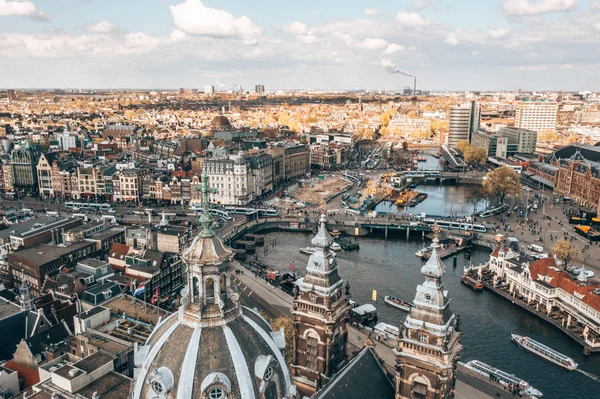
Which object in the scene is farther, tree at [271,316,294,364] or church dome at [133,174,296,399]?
tree at [271,316,294,364]

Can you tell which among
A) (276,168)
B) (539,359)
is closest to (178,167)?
(276,168)

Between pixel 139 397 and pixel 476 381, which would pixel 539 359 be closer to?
pixel 476 381

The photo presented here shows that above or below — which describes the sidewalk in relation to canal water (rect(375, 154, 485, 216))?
above

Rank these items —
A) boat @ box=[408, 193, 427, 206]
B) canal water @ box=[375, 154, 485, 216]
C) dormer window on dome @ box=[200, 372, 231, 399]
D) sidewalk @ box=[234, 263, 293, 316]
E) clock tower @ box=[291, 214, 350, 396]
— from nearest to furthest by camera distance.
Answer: dormer window on dome @ box=[200, 372, 231, 399], clock tower @ box=[291, 214, 350, 396], sidewalk @ box=[234, 263, 293, 316], canal water @ box=[375, 154, 485, 216], boat @ box=[408, 193, 427, 206]

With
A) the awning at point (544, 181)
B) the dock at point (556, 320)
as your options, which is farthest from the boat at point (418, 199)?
the dock at point (556, 320)

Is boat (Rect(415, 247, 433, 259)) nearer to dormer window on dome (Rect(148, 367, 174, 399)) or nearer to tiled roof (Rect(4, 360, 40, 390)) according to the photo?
tiled roof (Rect(4, 360, 40, 390))

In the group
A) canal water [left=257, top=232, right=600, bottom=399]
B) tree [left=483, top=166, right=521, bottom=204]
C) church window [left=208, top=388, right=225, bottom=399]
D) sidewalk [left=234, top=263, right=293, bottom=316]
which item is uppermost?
church window [left=208, top=388, right=225, bottom=399]

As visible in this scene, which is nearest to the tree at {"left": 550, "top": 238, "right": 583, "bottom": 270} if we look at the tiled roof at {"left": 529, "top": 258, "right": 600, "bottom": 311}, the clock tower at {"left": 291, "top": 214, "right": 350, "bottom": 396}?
the tiled roof at {"left": 529, "top": 258, "right": 600, "bottom": 311}

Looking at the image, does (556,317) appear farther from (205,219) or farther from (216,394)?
(205,219)
